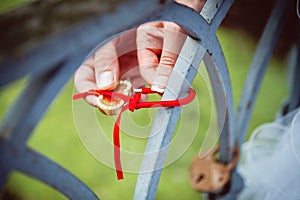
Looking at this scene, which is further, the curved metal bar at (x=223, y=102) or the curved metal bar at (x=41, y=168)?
the curved metal bar at (x=223, y=102)

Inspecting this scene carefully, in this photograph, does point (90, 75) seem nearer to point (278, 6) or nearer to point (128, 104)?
point (128, 104)

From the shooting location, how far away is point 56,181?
39cm

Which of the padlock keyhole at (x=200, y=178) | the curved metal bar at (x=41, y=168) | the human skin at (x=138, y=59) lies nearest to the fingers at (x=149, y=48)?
the human skin at (x=138, y=59)

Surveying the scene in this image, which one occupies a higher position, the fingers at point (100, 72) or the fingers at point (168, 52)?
the fingers at point (168, 52)

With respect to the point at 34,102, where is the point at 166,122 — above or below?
below

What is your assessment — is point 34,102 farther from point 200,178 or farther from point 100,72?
point 200,178

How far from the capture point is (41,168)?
36 cm

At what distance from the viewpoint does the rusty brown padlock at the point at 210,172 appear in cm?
81

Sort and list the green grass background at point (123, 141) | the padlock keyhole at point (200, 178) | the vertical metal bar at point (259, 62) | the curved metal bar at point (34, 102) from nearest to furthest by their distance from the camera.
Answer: the curved metal bar at point (34, 102) < the vertical metal bar at point (259, 62) < the padlock keyhole at point (200, 178) < the green grass background at point (123, 141)

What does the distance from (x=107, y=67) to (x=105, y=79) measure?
0.9 inches

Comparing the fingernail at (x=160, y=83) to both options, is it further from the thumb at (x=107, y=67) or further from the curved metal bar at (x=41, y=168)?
the curved metal bar at (x=41, y=168)

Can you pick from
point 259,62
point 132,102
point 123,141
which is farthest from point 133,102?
point 123,141

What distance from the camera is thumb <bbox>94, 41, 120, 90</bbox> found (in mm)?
559

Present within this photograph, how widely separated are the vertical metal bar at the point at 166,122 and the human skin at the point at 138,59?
1.4 inches
